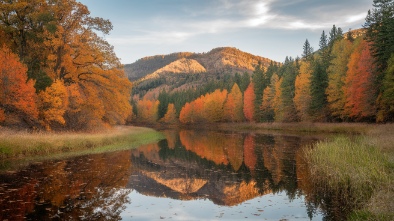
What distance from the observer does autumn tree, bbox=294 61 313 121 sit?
59.6m

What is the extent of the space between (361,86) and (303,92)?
18.1 m

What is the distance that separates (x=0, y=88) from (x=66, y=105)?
6897 millimetres

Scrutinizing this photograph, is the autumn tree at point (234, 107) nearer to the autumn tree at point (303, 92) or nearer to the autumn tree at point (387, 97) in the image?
the autumn tree at point (303, 92)

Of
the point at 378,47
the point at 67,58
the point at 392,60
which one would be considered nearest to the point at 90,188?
the point at 67,58

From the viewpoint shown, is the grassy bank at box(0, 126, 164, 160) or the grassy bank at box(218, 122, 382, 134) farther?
the grassy bank at box(218, 122, 382, 134)

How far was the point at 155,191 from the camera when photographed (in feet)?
50.3

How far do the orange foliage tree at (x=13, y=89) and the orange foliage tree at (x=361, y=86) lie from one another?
4030cm

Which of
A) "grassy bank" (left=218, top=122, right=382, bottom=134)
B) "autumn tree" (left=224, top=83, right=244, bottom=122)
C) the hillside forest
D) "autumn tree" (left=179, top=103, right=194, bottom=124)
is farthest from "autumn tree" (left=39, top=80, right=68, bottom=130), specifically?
"autumn tree" (left=179, top=103, right=194, bottom=124)

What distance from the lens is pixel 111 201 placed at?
12656 mm

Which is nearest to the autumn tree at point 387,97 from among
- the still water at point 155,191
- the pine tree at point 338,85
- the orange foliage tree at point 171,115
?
the pine tree at point 338,85

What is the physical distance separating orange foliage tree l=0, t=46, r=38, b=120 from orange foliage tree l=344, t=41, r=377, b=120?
132ft

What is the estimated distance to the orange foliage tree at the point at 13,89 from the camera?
2684cm

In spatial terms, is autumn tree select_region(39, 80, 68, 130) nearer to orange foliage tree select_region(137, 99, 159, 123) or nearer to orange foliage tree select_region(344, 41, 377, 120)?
orange foliage tree select_region(344, 41, 377, 120)

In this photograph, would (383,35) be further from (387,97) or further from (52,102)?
(52,102)
